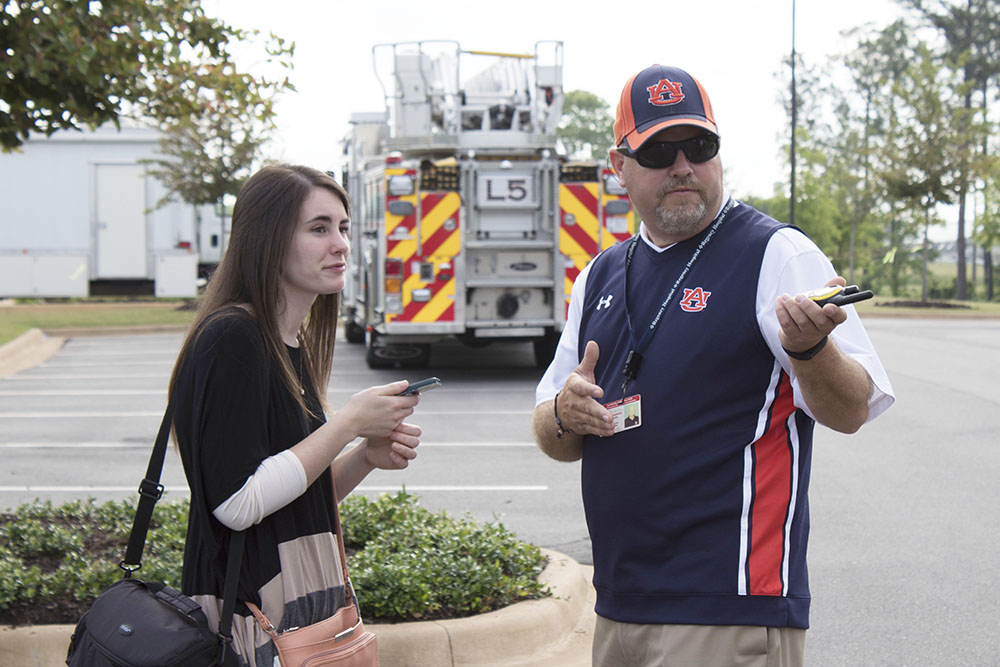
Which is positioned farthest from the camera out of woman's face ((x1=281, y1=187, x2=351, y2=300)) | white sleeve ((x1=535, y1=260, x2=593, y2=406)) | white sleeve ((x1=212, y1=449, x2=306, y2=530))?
white sleeve ((x1=535, y1=260, x2=593, y2=406))

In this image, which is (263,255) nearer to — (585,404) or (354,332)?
(585,404)

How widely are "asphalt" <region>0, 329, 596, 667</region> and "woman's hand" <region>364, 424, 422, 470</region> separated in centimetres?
160

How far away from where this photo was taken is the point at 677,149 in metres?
2.65

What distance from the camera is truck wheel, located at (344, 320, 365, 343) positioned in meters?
18.7

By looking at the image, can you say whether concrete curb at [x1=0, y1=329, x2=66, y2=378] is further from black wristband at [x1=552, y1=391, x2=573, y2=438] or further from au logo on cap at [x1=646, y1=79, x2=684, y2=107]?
au logo on cap at [x1=646, y1=79, x2=684, y2=107]

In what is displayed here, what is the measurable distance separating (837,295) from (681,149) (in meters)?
0.69

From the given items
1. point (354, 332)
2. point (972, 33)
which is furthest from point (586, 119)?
point (354, 332)

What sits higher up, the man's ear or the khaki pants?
the man's ear

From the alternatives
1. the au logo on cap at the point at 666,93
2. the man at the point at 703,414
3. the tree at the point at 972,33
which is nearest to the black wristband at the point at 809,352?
the man at the point at 703,414

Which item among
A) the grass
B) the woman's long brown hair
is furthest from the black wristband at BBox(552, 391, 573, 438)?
the grass

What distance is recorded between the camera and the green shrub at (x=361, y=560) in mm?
4348

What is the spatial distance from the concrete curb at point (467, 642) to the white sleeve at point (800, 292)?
7.21 ft

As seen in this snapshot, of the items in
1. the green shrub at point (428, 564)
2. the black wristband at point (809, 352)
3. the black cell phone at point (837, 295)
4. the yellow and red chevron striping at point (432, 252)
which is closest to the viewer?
the black cell phone at point (837, 295)

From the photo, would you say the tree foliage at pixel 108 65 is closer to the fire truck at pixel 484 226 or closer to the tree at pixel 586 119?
the fire truck at pixel 484 226
